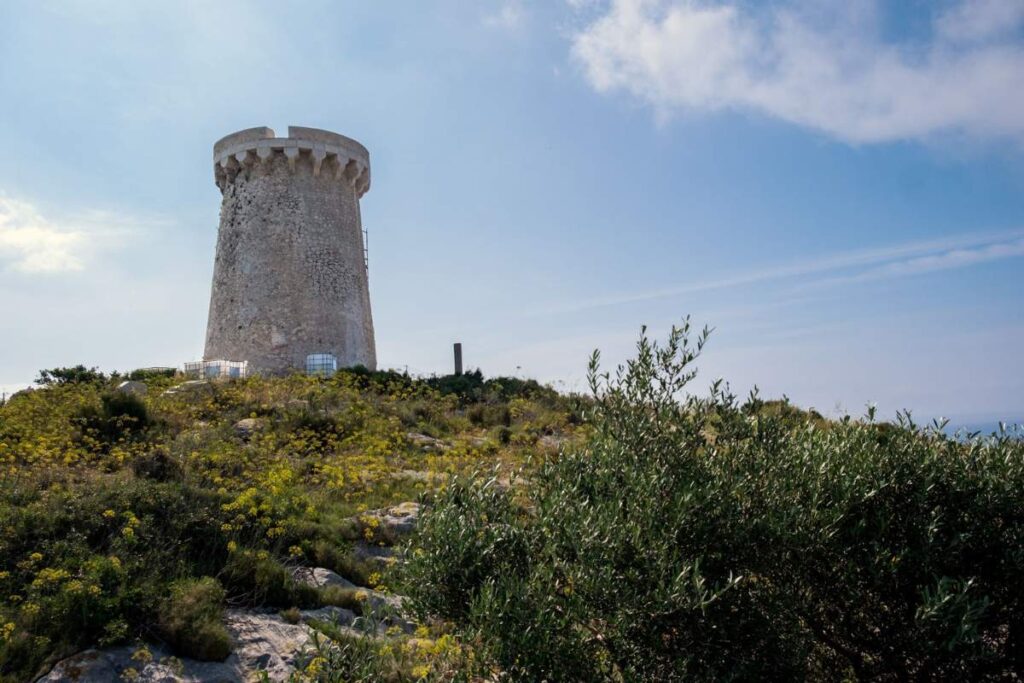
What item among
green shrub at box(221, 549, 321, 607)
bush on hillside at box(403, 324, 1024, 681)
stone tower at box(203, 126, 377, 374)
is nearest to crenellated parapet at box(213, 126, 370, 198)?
stone tower at box(203, 126, 377, 374)

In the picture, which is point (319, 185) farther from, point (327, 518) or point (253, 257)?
point (327, 518)

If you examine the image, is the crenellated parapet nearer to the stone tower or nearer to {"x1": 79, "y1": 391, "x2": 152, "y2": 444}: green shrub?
the stone tower

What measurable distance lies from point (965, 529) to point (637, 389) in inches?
112

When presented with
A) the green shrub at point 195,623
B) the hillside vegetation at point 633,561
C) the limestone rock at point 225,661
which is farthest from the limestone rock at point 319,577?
the green shrub at point 195,623

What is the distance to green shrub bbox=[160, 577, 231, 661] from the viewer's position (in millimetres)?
6273

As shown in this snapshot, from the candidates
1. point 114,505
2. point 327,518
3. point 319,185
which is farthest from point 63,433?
point 319,185

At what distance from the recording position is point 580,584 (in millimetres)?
4910

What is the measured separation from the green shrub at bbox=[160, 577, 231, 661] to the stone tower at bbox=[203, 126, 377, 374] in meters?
17.7

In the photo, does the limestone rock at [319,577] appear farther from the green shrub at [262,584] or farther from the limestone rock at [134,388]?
the limestone rock at [134,388]

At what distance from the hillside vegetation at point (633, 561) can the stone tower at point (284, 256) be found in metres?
15.7

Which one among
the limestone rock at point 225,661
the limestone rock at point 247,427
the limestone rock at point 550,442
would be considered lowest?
the limestone rock at point 225,661

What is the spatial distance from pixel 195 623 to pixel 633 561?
405cm

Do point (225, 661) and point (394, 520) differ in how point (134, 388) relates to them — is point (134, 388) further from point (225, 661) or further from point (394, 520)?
point (225, 661)

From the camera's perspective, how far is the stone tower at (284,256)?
24.1 metres
